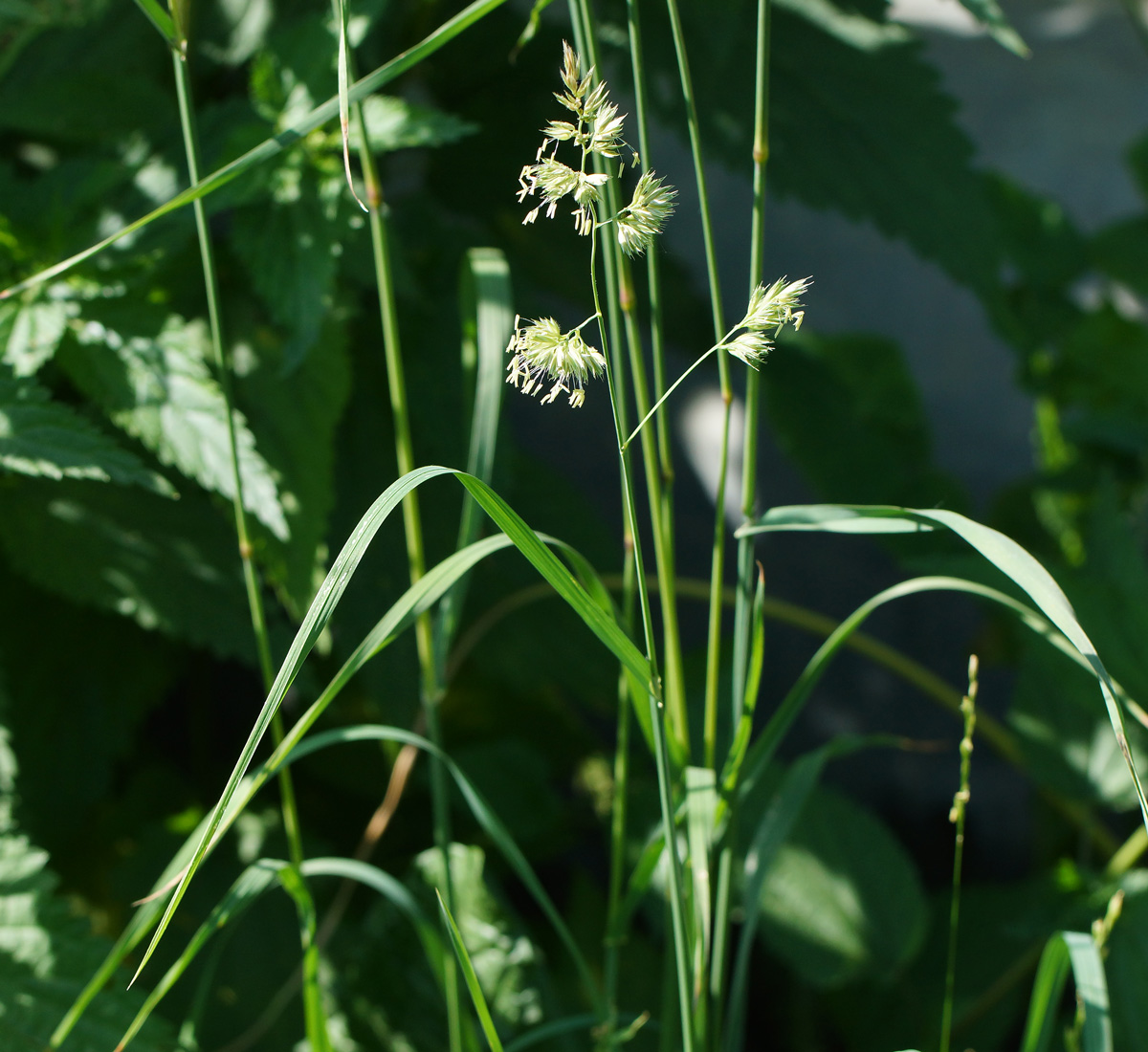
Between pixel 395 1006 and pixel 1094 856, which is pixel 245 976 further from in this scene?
pixel 1094 856

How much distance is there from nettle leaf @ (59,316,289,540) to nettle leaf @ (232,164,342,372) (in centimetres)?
4

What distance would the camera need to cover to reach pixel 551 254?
796mm

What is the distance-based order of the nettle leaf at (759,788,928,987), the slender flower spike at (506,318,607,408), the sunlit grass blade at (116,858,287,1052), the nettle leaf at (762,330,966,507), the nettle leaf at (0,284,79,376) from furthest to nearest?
1. the nettle leaf at (762,330,966,507)
2. the nettle leaf at (759,788,928,987)
3. the nettle leaf at (0,284,79,376)
4. the sunlit grass blade at (116,858,287,1052)
5. the slender flower spike at (506,318,607,408)

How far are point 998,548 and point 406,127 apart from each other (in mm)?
333

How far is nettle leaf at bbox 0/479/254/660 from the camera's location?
0.55 meters

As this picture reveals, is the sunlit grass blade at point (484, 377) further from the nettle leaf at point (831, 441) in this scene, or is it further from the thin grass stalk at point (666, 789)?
the nettle leaf at point (831, 441)

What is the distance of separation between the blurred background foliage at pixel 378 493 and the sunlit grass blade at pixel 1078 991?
193 millimetres

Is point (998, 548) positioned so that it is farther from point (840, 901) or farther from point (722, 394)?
point (840, 901)

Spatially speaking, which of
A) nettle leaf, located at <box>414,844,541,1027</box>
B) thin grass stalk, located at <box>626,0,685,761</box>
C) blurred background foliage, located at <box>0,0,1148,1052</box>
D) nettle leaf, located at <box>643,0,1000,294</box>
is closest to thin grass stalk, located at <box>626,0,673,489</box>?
thin grass stalk, located at <box>626,0,685,761</box>

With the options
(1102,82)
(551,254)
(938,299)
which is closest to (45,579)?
(551,254)

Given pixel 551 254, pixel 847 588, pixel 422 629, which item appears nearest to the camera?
pixel 422 629

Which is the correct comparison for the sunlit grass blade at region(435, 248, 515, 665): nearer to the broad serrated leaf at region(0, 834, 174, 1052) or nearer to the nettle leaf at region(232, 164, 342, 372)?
the nettle leaf at region(232, 164, 342, 372)

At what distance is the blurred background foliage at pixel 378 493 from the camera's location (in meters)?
0.49

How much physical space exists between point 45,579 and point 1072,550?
2.63 ft
